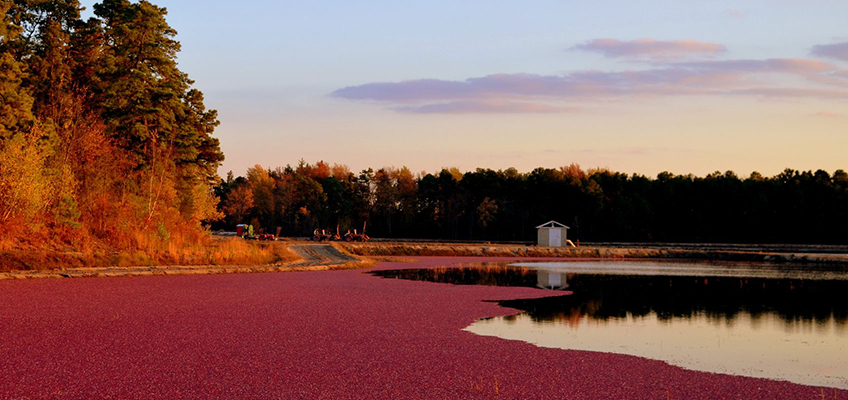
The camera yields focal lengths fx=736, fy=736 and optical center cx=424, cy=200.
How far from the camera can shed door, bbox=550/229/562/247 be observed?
6969 centimetres

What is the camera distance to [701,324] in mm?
17141

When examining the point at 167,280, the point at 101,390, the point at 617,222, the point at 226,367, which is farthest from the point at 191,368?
the point at 617,222

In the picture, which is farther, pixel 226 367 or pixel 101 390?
pixel 226 367

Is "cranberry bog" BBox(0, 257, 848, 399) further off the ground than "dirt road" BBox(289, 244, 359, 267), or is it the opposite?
"dirt road" BBox(289, 244, 359, 267)

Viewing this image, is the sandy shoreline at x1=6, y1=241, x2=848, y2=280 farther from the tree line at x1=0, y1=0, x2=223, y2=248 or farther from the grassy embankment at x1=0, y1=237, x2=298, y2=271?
the tree line at x1=0, y1=0, x2=223, y2=248

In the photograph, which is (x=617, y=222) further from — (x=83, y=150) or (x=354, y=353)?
(x=354, y=353)

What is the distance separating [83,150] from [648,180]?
80.5m

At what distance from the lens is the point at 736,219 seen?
299 ft

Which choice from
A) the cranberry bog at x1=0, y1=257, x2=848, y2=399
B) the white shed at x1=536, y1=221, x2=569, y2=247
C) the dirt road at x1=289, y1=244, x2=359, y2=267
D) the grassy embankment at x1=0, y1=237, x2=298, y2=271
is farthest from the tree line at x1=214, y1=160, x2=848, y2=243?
the cranberry bog at x1=0, y1=257, x2=848, y2=399

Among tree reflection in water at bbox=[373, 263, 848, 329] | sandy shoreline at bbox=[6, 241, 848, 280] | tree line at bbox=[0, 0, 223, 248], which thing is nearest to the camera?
tree reflection in water at bbox=[373, 263, 848, 329]

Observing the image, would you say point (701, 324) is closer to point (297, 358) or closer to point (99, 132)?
point (297, 358)

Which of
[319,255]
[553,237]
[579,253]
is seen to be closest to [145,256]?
[319,255]

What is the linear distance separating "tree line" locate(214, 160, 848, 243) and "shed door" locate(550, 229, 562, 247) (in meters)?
25.7

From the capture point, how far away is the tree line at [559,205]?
89188mm
